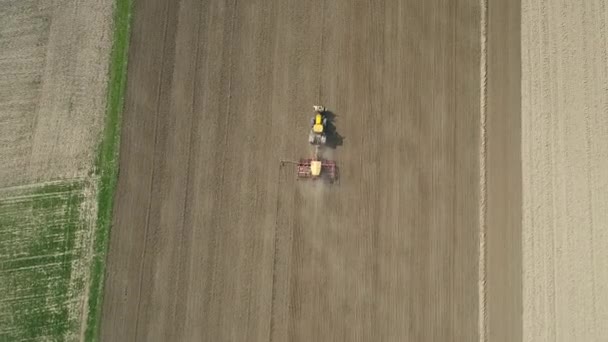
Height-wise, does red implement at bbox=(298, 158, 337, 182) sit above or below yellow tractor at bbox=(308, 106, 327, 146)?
below

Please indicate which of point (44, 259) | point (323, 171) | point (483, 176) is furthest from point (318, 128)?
point (44, 259)

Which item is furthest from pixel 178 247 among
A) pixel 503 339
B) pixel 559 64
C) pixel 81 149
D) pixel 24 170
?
pixel 559 64

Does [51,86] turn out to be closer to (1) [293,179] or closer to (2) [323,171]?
(1) [293,179]

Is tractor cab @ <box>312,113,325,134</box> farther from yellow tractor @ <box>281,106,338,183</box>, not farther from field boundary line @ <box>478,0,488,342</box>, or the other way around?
field boundary line @ <box>478,0,488,342</box>

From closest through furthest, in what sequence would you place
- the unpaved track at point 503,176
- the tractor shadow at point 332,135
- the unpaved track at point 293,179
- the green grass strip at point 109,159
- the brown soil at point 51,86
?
1. the unpaved track at point 503,176
2. the unpaved track at point 293,179
3. the green grass strip at point 109,159
4. the tractor shadow at point 332,135
5. the brown soil at point 51,86

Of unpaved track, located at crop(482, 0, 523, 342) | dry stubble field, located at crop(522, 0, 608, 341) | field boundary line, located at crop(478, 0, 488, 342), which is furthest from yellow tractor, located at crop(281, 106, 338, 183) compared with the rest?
dry stubble field, located at crop(522, 0, 608, 341)

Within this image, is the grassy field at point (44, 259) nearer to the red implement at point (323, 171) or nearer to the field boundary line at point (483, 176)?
the red implement at point (323, 171)

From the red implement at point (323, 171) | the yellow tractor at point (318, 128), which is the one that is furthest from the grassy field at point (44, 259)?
the yellow tractor at point (318, 128)
